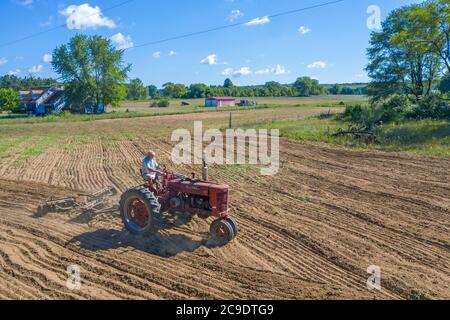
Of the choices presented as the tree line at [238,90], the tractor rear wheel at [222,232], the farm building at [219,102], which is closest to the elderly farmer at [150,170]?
the tractor rear wheel at [222,232]

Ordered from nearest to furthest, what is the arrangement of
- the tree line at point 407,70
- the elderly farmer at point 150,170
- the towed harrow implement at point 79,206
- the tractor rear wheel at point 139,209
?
the tractor rear wheel at point 139,209
the elderly farmer at point 150,170
the towed harrow implement at point 79,206
the tree line at point 407,70

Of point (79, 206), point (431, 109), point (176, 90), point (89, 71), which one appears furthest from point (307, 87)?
point (79, 206)

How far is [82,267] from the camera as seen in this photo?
19.7 ft

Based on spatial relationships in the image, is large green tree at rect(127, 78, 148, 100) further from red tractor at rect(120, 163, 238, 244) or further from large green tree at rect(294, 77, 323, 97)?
red tractor at rect(120, 163, 238, 244)

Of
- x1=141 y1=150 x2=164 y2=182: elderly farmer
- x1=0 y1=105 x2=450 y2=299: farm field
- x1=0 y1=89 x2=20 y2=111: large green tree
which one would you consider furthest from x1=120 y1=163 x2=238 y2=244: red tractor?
x1=0 y1=89 x2=20 y2=111: large green tree

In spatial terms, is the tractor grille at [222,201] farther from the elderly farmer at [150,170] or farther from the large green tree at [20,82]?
the large green tree at [20,82]

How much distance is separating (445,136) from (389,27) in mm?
18823

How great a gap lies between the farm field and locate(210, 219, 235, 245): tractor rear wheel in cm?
17

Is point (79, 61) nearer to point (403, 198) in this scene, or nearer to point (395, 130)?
point (395, 130)

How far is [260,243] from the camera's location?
6.85 m

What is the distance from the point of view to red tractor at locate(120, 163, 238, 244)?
6.75m

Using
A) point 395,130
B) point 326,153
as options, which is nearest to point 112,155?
point 326,153

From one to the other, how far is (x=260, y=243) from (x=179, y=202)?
1.60 metres

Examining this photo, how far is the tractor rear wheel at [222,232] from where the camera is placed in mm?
6707
